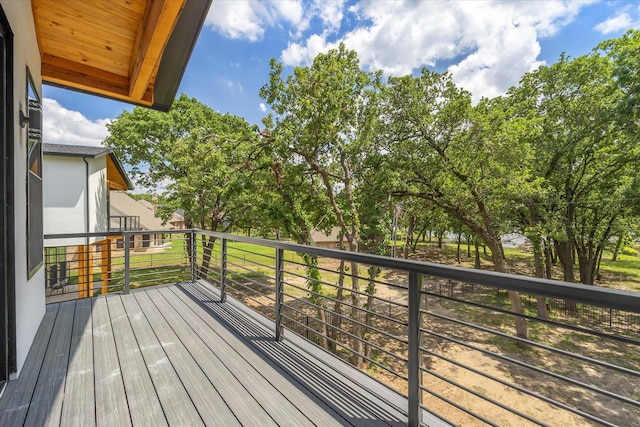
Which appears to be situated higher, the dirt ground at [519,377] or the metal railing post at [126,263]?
the metal railing post at [126,263]

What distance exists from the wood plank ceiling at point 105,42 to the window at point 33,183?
1.80 feet

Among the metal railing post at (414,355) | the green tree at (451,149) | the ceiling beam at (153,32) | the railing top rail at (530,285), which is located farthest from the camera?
the green tree at (451,149)

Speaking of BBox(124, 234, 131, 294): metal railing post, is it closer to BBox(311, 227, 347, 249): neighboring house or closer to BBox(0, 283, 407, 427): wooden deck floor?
BBox(0, 283, 407, 427): wooden deck floor

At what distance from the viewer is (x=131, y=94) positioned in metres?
3.34

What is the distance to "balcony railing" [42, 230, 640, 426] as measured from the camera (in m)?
1.17

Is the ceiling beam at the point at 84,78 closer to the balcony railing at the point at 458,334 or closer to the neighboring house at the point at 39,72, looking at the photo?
the neighboring house at the point at 39,72

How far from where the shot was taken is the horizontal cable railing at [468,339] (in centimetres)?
114

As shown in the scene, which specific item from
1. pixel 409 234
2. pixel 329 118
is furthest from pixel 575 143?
pixel 409 234

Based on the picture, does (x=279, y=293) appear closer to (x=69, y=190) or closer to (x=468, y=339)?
(x=69, y=190)

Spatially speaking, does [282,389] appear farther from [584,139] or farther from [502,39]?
[584,139]

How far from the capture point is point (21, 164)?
2.18 m

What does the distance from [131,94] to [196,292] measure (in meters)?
2.68

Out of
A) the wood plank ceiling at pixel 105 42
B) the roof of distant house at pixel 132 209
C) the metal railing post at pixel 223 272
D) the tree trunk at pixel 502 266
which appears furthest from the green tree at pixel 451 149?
the roof of distant house at pixel 132 209

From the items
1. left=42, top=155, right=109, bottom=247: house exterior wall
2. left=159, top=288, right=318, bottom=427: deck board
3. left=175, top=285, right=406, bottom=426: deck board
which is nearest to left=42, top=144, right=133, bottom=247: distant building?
left=42, top=155, right=109, bottom=247: house exterior wall
